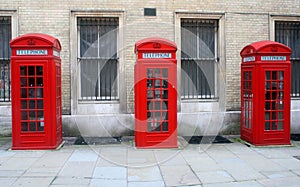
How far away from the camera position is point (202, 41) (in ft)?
35.6

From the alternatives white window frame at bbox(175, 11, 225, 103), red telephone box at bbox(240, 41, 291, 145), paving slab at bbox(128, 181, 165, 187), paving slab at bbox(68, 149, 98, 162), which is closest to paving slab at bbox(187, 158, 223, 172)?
paving slab at bbox(128, 181, 165, 187)

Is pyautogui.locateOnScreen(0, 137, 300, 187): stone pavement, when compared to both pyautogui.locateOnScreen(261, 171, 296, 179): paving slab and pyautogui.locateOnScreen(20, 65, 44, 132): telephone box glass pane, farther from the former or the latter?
pyautogui.locateOnScreen(20, 65, 44, 132): telephone box glass pane

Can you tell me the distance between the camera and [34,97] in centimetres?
837

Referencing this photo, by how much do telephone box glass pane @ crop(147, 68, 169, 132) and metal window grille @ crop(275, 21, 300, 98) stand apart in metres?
4.81

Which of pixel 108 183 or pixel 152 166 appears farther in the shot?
pixel 152 166

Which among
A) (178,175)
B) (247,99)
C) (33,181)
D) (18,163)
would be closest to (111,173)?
(178,175)

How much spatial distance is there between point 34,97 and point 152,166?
3.40m

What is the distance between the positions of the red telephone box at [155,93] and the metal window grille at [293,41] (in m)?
4.64

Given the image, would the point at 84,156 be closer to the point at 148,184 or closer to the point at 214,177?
the point at 148,184

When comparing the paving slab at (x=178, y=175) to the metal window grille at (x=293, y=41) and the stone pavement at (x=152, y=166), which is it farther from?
the metal window grille at (x=293, y=41)

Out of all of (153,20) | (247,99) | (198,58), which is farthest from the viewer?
(198,58)

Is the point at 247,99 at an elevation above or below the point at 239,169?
above

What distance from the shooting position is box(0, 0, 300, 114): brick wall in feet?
32.9

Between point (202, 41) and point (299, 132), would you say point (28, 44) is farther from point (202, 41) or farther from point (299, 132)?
point (299, 132)
